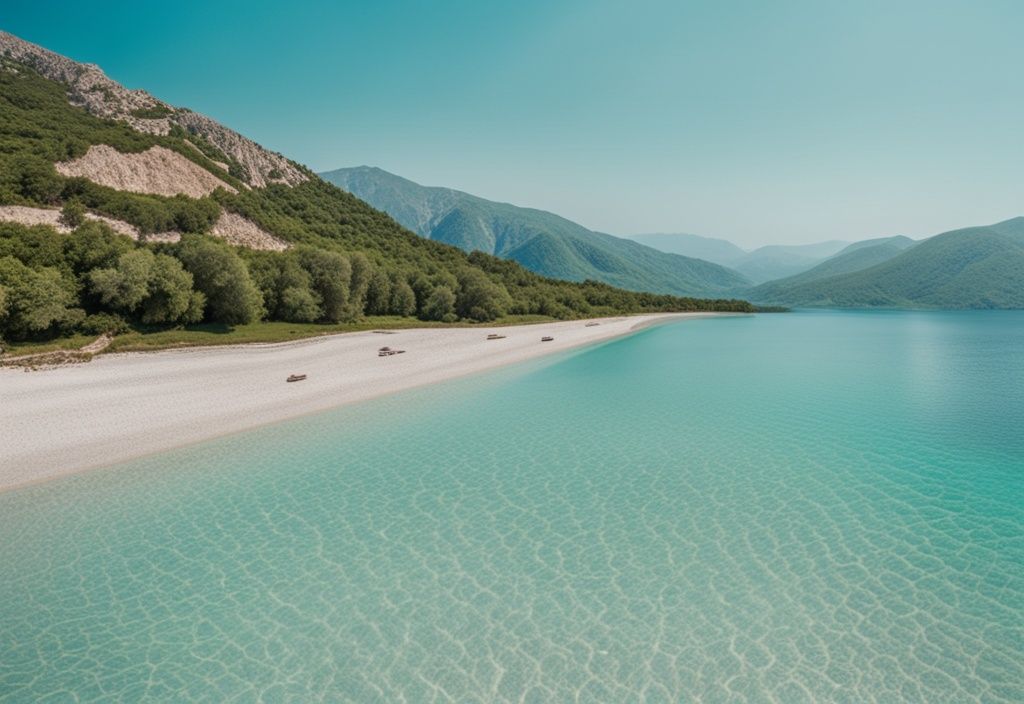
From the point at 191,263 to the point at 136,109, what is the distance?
6877cm

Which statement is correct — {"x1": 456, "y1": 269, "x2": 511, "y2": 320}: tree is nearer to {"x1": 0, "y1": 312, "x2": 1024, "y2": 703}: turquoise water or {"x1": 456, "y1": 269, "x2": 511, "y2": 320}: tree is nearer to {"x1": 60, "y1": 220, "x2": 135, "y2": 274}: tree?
{"x1": 60, "y1": 220, "x2": 135, "y2": 274}: tree

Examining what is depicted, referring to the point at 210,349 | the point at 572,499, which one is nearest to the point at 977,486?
the point at 572,499

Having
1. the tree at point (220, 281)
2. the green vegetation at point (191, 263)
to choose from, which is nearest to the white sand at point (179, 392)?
the green vegetation at point (191, 263)

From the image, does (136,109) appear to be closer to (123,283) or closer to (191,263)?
(191,263)

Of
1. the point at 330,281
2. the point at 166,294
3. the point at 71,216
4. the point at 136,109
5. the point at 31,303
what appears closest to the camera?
the point at 31,303

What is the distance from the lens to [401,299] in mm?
72250

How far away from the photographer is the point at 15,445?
1738 centimetres

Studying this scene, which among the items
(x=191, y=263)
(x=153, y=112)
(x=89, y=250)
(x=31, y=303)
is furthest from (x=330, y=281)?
(x=153, y=112)

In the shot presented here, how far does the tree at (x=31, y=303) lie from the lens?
35.6 metres

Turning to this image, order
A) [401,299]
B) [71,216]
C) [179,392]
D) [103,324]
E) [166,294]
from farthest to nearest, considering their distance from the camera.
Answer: [401,299] < [71,216] < [166,294] < [103,324] < [179,392]

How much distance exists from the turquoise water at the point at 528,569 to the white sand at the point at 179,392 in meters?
2.11

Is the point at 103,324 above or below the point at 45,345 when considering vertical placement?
above

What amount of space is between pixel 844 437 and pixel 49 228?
203 ft

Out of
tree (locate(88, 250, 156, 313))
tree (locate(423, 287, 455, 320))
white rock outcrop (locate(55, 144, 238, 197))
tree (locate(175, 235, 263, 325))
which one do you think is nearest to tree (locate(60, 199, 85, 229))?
tree (locate(175, 235, 263, 325))
